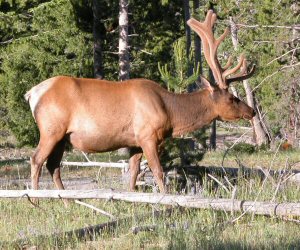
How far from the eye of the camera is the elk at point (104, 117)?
11258 mm

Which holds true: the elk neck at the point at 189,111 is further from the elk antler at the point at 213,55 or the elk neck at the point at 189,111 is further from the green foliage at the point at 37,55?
the green foliage at the point at 37,55

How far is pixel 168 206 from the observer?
9523 mm

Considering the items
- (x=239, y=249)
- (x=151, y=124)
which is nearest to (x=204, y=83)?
(x=151, y=124)

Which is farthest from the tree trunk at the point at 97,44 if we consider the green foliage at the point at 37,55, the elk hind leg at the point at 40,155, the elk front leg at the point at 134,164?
the elk hind leg at the point at 40,155

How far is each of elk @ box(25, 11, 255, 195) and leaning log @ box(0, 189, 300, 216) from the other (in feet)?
6.81

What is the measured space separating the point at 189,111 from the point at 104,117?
148 centimetres

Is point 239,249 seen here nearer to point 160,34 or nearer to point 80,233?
point 80,233

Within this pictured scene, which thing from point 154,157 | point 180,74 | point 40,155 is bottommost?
point 154,157

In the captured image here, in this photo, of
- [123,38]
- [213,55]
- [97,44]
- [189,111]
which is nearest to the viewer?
[189,111]

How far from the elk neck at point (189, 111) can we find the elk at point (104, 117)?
0.02m

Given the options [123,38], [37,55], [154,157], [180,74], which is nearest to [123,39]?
[123,38]

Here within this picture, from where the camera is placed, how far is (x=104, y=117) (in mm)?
11516

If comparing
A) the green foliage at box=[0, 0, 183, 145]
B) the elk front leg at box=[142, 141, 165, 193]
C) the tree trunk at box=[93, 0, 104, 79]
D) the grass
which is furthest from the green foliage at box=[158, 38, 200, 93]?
the green foliage at box=[0, 0, 183, 145]

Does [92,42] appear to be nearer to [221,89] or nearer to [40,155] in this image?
[221,89]
